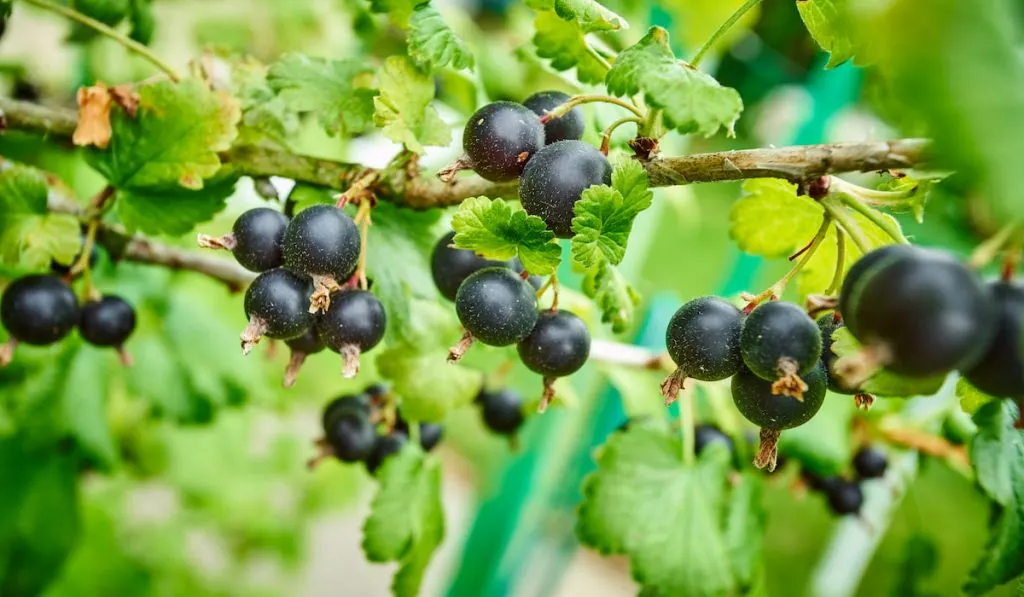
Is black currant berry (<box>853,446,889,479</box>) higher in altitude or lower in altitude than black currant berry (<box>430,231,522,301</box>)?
lower

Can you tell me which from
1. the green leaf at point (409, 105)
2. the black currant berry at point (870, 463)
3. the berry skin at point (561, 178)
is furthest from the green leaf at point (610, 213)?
the black currant berry at point (870, 463)

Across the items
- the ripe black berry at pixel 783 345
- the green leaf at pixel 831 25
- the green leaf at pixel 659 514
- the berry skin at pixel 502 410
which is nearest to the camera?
the ripe black berry at pixel 783 345

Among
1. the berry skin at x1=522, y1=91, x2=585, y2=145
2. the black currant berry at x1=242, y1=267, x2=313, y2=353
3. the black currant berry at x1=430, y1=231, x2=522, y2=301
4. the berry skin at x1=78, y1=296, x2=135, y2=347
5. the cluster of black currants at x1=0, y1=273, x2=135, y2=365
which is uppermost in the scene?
the berry skin at x1=522, y1=91, x2=585, y2=145

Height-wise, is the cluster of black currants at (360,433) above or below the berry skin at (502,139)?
below

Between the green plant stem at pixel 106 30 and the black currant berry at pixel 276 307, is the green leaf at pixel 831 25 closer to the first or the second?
the black currant berry at pixel 276 307

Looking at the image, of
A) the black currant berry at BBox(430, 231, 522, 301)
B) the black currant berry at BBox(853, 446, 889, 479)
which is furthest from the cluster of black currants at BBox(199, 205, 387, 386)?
the black currant berry at BBox(853, 446, 889, 479)

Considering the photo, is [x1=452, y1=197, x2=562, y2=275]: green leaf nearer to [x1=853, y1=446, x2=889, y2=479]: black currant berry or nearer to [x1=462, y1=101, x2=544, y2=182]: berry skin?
[x1=462, y1=101, x2=544, y2=182]: berry skin

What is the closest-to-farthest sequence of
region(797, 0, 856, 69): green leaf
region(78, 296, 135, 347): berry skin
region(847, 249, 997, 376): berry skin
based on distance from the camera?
region(847, 249, 997, 376): berry skin < region(797, 0, 856, 69): green leaf < region(78, 296, 135, 347): berry skin
